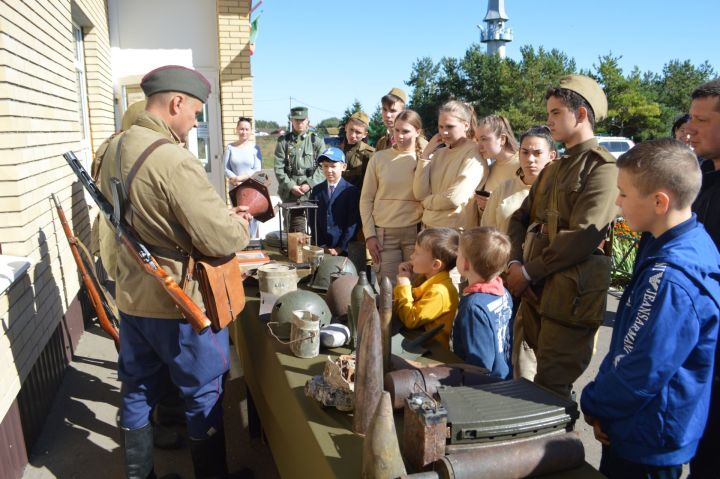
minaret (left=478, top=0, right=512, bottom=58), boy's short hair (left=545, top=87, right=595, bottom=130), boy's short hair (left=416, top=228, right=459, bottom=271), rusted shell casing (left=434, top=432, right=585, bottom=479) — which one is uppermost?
minaret (left=478, top=0, right=512, bottom=58)

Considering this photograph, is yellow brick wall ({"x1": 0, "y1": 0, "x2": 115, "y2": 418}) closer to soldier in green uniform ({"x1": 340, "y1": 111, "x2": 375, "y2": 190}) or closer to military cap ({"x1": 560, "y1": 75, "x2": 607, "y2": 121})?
soldier in green uniform ({"x1": 340, "y1": 111, "x2": 375, "y2": 190})

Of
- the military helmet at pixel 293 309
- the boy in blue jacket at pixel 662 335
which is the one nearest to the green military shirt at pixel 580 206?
the boy in blue jacket at pixel 662 335

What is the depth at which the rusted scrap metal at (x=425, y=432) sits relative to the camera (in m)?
1.41

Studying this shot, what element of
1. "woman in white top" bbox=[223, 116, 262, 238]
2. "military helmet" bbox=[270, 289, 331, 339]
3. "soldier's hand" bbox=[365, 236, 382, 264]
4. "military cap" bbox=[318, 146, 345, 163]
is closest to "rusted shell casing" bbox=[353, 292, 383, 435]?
"military helmet" bbox=[270, 289, 331, 339]

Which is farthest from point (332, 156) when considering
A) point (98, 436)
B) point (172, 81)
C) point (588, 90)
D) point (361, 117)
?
point (98, 436)

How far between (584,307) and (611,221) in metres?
0.44

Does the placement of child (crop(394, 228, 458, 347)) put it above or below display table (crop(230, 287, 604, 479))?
above

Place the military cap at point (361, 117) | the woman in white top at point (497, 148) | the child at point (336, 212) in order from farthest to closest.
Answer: the military cap at point (361, 117) < the child at point (336, 212) < the woman in white top at point (497, 148)

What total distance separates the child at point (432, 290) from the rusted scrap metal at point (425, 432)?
101cm

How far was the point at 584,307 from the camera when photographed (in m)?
2.62

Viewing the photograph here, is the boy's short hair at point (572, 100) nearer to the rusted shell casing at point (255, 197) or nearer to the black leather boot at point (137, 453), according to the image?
the rusted shell casing at point (255, 197)

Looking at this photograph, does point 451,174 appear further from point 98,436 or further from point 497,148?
point 98,436

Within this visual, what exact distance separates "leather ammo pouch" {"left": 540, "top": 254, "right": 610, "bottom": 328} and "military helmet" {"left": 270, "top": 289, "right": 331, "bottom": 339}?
3.80 feet

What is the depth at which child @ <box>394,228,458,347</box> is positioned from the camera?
8.29 ft
